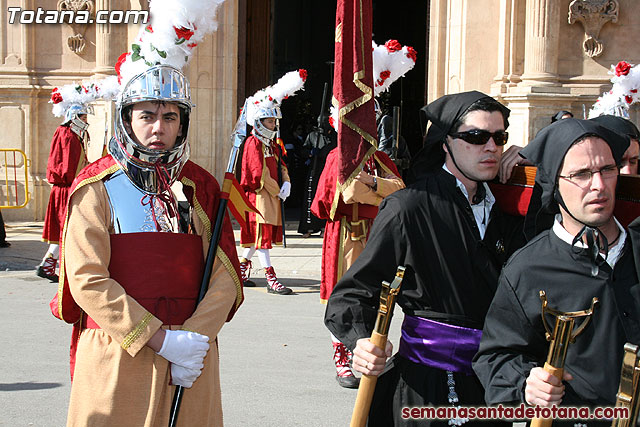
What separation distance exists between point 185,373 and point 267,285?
726 centimetres

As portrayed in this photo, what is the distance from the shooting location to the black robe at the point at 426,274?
3.35 metres

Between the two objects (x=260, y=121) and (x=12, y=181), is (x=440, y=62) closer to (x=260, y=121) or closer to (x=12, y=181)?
(x=260, y=121)

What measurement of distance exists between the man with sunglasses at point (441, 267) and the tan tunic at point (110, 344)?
2.14 feet

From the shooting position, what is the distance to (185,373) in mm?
3416

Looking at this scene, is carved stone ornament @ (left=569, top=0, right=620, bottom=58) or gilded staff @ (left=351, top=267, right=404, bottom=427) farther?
carved stone ornament @ (left=569, top=0, right=620, bottom=58)

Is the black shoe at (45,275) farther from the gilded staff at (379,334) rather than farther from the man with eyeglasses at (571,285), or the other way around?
the man with eyeglasses at (571,285)

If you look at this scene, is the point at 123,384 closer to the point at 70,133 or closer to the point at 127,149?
the point at 127,149

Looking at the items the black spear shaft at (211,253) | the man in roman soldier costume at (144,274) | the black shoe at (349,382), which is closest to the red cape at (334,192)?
the black shoe at (349,382)

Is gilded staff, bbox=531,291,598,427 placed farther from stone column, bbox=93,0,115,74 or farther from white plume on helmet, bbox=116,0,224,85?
stone column, bbox=93,0,115,74

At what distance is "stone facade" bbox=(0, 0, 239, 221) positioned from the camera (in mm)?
15039

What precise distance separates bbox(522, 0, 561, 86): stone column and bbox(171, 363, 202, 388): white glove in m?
11.7

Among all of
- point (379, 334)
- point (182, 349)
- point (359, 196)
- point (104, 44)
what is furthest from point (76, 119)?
point (379, 334)

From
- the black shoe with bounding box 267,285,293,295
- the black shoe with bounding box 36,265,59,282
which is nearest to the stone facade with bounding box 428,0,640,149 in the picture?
the black shoe with bounding box 267,285,293,295

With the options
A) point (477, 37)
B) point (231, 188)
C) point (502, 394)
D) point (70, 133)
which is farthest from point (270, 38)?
point (502, 394)
